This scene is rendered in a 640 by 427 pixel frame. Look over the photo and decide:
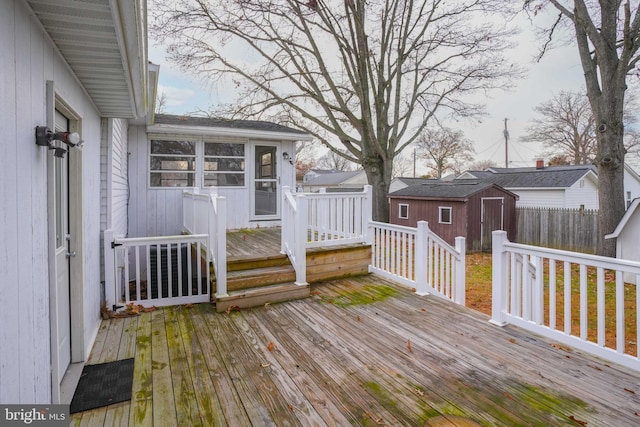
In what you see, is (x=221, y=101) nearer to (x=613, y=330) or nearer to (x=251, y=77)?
(x=251, y=77)

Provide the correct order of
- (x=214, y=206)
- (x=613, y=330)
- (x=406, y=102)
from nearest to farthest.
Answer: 1. (x=214, y=206)
2. (x=613, y=330)
3. (x=406, y=102)

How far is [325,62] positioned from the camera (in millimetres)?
11742

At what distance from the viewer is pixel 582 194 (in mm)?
16578

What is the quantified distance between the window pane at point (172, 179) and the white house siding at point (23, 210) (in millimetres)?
5315

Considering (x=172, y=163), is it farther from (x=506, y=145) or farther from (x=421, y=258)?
(x=506, y=145)

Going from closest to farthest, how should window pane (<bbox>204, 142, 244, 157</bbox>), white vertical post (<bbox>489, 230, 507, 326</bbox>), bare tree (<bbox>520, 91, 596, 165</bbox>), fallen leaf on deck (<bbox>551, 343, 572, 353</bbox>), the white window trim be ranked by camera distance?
fallen leaf on deck (<bbox>551, 343, 572, 353</bbox>) → white vertical post (<bbox>489, 230, 507, 326</bbox>) → the white window trim → window pane (<bbox>204, 142, 244, 157</bbox>) → bare tree (<bbox>520, 91, 596, 165</bbox>)

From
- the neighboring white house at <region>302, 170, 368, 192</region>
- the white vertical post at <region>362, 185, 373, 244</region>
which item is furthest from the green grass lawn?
the neighboring white house at <region>302, 170, 368, 192</region>

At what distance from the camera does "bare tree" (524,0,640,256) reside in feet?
26.9

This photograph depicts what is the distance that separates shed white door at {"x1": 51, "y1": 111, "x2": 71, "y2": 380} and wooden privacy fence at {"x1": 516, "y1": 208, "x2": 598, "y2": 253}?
13350mm

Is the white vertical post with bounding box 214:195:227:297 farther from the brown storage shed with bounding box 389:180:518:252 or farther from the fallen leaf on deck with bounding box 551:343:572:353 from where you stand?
the brown storage shed with bounding box 389:180:518:252

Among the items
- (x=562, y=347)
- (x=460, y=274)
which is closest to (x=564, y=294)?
(x=562, y=347)

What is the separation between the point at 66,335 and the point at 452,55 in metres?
12.8

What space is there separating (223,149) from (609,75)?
31.3ft

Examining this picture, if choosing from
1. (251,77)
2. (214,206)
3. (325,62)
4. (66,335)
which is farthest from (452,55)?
(66,335)
